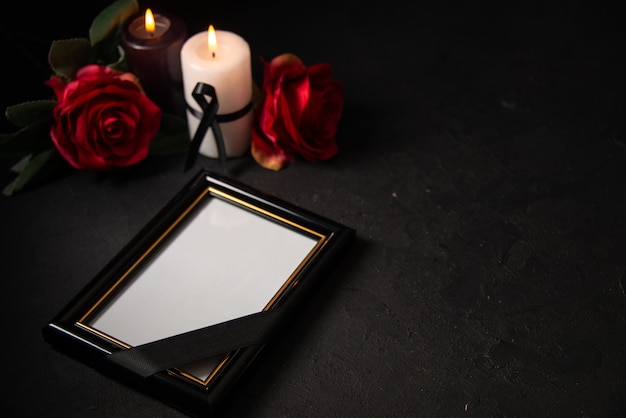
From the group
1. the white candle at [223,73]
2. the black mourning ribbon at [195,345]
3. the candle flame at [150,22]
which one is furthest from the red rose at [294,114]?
the black mourning ribbon at [195,345]

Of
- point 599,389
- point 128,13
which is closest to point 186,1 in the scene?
point 128,13

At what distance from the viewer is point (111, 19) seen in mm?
885

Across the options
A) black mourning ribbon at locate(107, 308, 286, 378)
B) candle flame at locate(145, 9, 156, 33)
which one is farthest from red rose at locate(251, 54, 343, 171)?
black mourning ribbon at locate(107, 308, 286, 378)

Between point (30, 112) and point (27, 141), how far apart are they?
0.10ft

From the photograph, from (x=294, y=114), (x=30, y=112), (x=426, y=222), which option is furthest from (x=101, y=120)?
(x=426, y=222)

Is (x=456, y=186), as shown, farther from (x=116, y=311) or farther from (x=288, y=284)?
(x=116, y=311)

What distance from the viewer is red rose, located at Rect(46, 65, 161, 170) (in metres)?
0.80

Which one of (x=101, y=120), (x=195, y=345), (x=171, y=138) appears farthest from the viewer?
(x=171, y=138)

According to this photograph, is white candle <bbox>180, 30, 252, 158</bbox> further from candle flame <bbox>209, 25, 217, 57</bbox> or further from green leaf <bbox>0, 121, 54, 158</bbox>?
green leaf <bbox>0, 121, 54, 158</bbox>

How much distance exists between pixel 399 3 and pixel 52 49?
49cm

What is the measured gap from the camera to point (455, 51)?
40.8 inches

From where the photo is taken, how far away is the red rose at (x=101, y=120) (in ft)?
2.63

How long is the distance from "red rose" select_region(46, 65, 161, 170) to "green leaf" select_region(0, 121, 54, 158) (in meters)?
0.02

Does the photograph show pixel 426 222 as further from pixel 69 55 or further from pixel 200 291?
pixel 69 55
